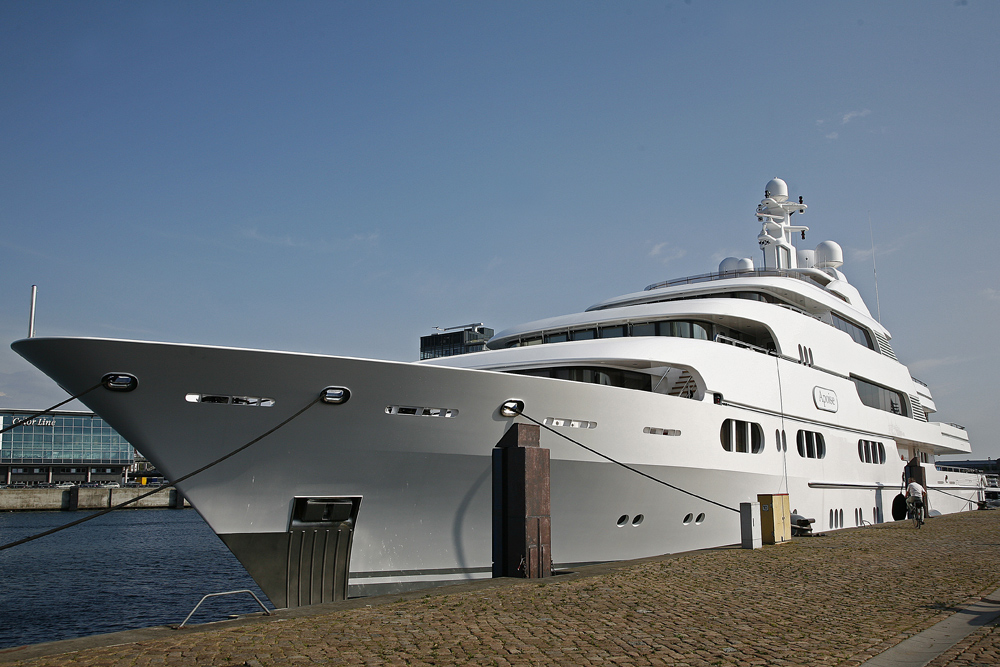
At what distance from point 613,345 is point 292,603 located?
7512mm

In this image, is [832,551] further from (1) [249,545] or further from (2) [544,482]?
(1) [249,545]

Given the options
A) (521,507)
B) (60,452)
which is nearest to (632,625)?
(521,507)

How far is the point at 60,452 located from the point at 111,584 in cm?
6786

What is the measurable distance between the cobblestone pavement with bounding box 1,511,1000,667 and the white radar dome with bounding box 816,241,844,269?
23.4 metres

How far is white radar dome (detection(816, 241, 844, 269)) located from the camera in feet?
107

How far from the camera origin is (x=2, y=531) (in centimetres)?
4225

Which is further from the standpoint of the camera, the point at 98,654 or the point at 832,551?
the point at 832,551

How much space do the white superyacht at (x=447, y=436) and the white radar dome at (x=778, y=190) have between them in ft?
38.8

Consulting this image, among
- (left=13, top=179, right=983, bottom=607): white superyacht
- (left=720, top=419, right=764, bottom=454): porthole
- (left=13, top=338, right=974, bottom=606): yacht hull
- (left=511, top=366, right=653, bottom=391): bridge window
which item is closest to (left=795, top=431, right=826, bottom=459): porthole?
(left=13, top=179, right=983, bottom=607): white superyacht

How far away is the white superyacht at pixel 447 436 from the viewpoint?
9.54 meters

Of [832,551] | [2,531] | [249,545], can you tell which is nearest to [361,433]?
[249,545]

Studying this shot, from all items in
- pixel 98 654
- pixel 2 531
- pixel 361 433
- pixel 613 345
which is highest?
pixel 613 345

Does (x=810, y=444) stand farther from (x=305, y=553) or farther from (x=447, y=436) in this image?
(x=305, y=553)

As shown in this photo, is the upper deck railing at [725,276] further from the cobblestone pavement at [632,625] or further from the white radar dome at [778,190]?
the cobblestone pavement at [632,625]
